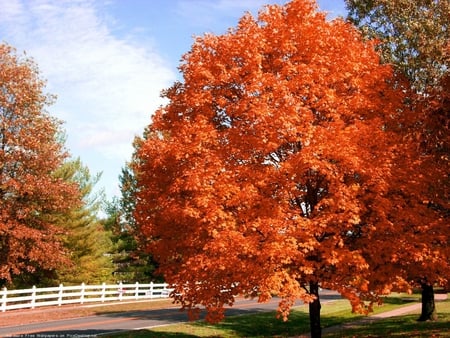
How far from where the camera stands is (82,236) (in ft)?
156

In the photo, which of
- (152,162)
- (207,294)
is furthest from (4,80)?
(207,294)

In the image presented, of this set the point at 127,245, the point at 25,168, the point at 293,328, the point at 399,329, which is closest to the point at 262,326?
the point at 293,328

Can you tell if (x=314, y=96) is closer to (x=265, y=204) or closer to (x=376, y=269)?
(x=265, y=204)

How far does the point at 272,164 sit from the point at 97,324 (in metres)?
15.6

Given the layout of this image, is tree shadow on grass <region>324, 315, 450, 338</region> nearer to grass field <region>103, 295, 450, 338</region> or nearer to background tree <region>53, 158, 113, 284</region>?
grass field <region>103, 295, 450, 338</region>

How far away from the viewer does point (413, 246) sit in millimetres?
13211

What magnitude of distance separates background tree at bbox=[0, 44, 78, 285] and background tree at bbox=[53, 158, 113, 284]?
24.1 feet

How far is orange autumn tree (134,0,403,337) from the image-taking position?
1308cm

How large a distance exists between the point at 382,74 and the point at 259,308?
23.4 m

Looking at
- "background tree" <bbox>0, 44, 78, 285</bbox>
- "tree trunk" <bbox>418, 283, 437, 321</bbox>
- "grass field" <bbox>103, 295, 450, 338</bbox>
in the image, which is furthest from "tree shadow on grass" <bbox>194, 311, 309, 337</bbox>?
"background tree" <bbox>0, 44, 78, 285</bbox>

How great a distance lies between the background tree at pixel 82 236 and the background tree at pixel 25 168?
7336 mm

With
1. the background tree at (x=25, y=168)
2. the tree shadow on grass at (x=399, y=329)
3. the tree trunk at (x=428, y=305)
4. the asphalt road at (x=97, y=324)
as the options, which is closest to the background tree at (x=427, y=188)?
the tree shadow on grass at (x=399, y=329)

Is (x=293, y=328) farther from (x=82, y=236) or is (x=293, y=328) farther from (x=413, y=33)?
(x=82, y=236)

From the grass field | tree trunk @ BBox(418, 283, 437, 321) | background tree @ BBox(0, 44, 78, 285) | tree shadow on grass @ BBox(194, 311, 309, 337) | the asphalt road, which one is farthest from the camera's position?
background tree @ BBox(0, 44, 78, 285)
